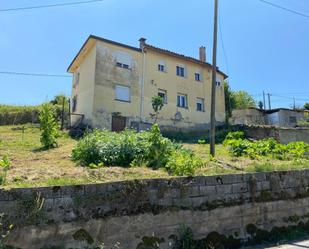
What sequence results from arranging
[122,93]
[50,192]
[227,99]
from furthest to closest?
[227,99] < [122,93] < [50,192]

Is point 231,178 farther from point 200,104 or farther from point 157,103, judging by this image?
point 200,104

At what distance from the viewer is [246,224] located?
8.10 metres

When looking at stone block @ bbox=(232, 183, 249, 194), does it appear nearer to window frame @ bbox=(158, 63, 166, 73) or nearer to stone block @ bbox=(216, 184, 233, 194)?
stone block @ bbox=(216, 184, 233, 194)

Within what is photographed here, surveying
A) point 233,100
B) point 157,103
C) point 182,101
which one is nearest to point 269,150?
point 157,103

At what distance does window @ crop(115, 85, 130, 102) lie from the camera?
26.0 meters

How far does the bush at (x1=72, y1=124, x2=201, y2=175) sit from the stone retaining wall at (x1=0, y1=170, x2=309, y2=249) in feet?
4.14

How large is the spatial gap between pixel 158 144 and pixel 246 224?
10.3ft

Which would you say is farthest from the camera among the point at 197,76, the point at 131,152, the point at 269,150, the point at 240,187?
the point at 197,76

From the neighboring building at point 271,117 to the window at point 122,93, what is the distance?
15.1m

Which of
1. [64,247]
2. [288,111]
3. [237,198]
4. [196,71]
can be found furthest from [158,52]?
[64,247]

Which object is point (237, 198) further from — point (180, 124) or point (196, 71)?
point (196, 71)

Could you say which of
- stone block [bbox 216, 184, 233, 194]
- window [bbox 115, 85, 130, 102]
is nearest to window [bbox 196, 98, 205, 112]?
window [bbox 115, 85, 130, 102]

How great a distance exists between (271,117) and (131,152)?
32.7 meters

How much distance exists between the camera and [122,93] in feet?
86.0
